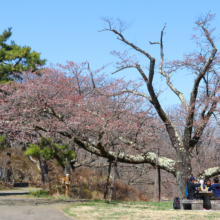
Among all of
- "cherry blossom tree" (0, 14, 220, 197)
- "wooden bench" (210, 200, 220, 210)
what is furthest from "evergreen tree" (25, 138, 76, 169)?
"wooden bench" (210, 200, 220, 210)

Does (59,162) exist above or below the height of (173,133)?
below

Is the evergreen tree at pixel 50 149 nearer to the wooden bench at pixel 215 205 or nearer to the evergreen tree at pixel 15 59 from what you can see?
the evergreen tree at pixel 15 59

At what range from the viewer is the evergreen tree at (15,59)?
2100 centimetres

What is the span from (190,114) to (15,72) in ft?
36.2

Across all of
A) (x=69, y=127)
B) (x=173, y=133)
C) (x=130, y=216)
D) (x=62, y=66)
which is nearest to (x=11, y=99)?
(x=69, y=127)

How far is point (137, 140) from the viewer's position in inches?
748

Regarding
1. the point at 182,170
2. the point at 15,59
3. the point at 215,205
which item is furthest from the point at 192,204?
the point at 15,59

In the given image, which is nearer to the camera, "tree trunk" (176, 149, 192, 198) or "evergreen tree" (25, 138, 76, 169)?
"tree trunk" (176, 149, 192, 198)

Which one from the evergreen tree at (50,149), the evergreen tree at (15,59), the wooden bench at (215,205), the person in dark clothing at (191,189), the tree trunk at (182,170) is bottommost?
the wooden bench at (215,205)

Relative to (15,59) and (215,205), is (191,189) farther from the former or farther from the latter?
(15,59)

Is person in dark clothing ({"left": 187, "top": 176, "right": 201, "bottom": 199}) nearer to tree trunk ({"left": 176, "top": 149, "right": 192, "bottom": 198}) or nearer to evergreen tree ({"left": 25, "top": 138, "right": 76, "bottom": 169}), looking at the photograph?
tree trunk ({"left": 176, "top": 149, "right": 192, "bottom": 198})

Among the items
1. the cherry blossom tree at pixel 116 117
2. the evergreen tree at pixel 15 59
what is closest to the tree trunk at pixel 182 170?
the cherry blossom tree at pixel 116 117

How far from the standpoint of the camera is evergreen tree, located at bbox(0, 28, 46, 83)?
68.9 ft

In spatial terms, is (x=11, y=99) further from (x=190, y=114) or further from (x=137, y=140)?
(x=190, y=114)
